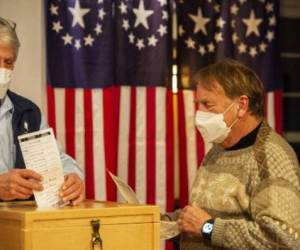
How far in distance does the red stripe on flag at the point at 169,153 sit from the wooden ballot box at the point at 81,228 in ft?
6.02

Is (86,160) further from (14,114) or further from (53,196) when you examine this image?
(53,196)

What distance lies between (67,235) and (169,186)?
2047 mm

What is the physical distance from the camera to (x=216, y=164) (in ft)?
8.78

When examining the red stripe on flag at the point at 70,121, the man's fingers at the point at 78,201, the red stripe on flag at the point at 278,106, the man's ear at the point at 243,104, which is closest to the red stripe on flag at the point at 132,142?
the red stripe on flag at the point at 70,121

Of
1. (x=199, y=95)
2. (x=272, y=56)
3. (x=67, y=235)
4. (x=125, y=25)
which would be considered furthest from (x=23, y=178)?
(x=272, y=56)

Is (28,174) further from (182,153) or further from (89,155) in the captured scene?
(182,153)

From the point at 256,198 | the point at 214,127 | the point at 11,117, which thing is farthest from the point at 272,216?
the point at 11,117

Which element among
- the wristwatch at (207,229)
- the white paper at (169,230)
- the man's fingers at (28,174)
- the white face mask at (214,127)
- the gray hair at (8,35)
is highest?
the gray hair at (8,35)

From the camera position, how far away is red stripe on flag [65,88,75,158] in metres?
3.71

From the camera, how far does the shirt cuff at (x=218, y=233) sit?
2443 mm

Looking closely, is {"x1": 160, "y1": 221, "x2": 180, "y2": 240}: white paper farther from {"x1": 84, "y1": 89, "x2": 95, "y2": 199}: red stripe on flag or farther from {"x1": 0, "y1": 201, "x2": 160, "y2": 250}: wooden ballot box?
{"x1": 84, "y1": 89, "x2": 95, "y2": 199}: red stripe on flag

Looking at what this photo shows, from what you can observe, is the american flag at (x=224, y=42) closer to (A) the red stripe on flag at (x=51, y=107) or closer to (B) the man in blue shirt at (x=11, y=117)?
(A) the red stripe on flag at (x=51, y=107)

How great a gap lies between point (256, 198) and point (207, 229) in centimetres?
22

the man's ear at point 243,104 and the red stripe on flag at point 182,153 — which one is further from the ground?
the man's ear at point 243,104
